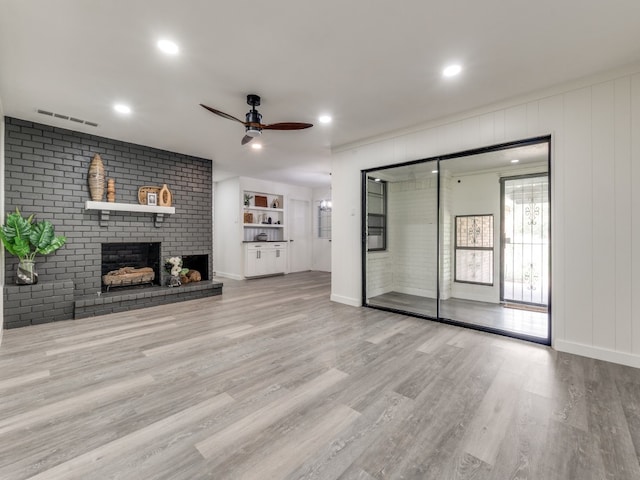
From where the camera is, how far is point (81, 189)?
4301 millimetres

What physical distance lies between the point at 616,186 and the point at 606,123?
589 millimetres

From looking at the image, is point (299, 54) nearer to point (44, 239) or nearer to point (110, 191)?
point (110, 191)

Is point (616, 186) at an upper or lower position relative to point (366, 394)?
upper

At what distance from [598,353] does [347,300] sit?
2.96 m

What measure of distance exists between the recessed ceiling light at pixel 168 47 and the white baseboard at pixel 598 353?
4.38m

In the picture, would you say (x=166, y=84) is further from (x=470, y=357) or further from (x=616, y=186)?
(x=616, y=186)

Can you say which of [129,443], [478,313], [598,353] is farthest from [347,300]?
[129,443]

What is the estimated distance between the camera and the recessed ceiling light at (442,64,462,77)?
2557mm

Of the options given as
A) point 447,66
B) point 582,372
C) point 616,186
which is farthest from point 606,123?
point 582,372

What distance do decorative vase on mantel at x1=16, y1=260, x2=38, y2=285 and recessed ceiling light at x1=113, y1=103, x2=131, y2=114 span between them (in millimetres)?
2222

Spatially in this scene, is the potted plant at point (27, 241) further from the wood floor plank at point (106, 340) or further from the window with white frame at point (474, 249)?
the window with white frame at point (474, 249)

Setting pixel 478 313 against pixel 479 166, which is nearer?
pixel 478 313

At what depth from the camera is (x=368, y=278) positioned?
4727 mm

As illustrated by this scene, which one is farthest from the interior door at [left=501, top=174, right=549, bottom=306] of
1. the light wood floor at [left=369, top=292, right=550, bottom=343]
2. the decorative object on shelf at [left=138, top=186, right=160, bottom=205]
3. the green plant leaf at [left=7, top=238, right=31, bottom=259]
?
the green plant leaf at [left=7, top=238, right=31, bottom=259]
